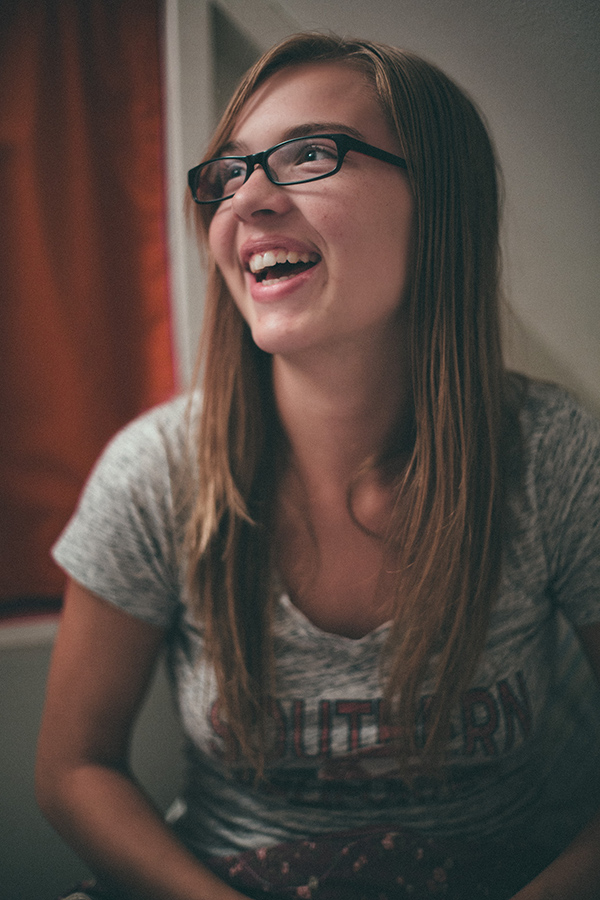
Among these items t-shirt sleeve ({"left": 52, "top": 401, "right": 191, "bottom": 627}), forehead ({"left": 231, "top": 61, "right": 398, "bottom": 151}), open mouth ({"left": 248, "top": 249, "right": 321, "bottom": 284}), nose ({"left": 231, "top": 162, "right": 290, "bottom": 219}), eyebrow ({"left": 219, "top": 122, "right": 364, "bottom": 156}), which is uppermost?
forehead ({"left": 231, "top": 61, "right": 398, "bottom": 151})

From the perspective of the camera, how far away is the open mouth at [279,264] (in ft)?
1.86

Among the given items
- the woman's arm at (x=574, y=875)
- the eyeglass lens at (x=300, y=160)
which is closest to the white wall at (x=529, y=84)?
the eyeglass lens at (x=300, y=160)

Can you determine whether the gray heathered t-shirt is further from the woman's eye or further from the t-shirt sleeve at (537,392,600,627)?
the woman's eye

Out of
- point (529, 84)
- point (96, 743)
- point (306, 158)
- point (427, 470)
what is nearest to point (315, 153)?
point (306, 158)

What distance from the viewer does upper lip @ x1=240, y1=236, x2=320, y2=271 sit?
56 cm

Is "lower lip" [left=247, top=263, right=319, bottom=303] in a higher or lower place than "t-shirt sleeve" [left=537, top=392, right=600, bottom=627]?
higher

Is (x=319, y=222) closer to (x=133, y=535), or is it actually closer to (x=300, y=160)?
(x=300, y=160)

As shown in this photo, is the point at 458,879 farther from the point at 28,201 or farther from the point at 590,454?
the point at 28,201

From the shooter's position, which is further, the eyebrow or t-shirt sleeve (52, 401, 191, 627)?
t-shirt sleeve (52, 401, 191, 627)

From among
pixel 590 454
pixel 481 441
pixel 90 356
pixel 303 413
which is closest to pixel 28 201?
pixel 90 356

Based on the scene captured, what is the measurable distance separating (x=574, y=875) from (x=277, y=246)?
71cm

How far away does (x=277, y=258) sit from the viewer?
573mm

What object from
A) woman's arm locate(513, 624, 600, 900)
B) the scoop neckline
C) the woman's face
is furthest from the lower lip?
woman's arm locate(513, 624, 600, 900)

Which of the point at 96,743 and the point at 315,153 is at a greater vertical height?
the point at 315,153
